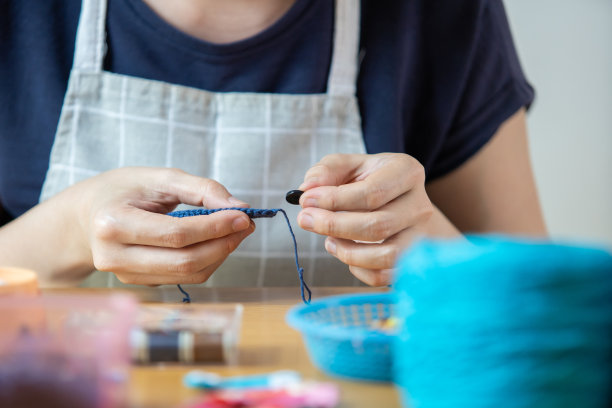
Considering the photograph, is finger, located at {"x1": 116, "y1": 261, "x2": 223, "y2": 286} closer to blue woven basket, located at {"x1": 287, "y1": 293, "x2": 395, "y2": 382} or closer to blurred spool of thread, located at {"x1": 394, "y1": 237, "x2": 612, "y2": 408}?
blue woven basket, located at {"x1": 287, "y1": 293, "x2": 395, "y2": 382}

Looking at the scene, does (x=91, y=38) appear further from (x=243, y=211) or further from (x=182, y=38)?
(x=243, y=211)

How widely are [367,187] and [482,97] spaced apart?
45 centimetres

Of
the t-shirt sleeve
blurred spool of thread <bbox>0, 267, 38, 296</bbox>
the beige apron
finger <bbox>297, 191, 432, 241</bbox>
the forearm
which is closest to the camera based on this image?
blurred spool of thread <bbox>0, 267, 38, 296</bbox>

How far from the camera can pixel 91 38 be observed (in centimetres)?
88

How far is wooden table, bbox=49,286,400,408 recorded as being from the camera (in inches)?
13.6

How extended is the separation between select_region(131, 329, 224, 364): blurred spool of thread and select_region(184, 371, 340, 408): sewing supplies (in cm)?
4

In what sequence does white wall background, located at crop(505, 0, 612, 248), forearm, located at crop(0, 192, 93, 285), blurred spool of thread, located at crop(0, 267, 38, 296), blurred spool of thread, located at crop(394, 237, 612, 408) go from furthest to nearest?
white wall background, located at crop(505, 0, 612, 248)
forearm, located at crop(0, 192, 93, 285)
blurred spool of thread, located at crop(0, 267, 38, 296)
blurred spool of thread, located at crop(394, 237, 612, 408)

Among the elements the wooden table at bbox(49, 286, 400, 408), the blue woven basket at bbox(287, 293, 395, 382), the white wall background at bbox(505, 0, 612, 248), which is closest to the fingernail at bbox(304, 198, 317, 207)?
the wooden table at bbox(49, 286, 400, 408)

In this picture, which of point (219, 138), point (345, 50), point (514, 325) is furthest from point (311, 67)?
point (514, 325)

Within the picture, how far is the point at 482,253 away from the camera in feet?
0.90

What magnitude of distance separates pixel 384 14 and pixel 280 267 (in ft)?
1.33

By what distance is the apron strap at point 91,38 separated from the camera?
34.3 inches

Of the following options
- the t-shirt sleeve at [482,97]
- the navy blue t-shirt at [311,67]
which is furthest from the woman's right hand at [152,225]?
the t-shirt sleeve at [482,97]

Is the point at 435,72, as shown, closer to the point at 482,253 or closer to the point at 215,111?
the point at 215,111
